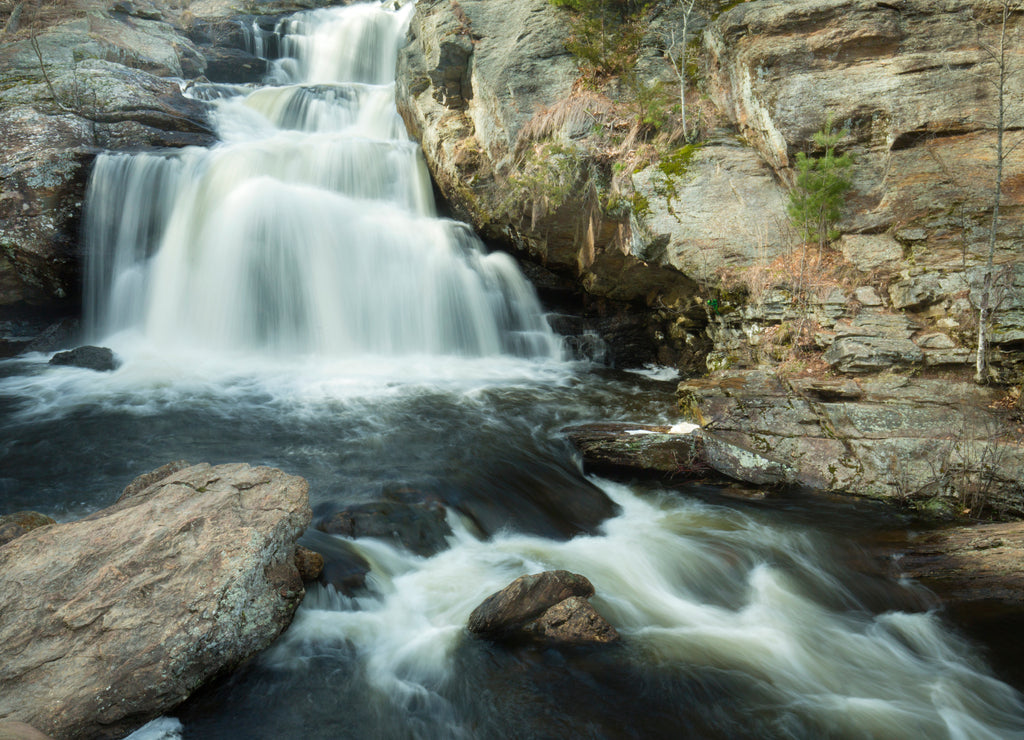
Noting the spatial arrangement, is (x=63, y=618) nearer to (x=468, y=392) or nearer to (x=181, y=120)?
(x=468, y=392)

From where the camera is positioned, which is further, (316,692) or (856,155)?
(856,155)

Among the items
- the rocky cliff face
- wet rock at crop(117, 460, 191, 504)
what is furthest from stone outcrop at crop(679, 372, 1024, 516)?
wet rock at crop(117, 460, 191, 504)

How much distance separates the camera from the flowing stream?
354 cm

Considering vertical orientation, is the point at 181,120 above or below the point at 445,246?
above

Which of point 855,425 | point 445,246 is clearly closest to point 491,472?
point 855,425

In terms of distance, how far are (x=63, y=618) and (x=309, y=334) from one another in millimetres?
7891

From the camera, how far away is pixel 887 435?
18.5 feet

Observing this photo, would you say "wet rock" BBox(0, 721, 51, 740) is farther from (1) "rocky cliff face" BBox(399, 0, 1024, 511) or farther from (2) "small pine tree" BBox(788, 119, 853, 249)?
(2) "small pine tree" BBox(788, 119, 853, 249)

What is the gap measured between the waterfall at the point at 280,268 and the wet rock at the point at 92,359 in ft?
3.56

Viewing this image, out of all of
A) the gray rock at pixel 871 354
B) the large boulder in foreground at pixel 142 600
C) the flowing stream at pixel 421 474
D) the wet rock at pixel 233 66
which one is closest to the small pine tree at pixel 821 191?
the gray rock at pixel 871 354

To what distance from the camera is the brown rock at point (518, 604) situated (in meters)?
3.94

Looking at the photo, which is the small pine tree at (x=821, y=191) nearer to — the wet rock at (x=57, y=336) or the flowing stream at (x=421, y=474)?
the flowing stream at (x=421, y=474)

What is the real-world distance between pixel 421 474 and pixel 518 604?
2439 millimetres

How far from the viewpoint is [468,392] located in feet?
29.9
